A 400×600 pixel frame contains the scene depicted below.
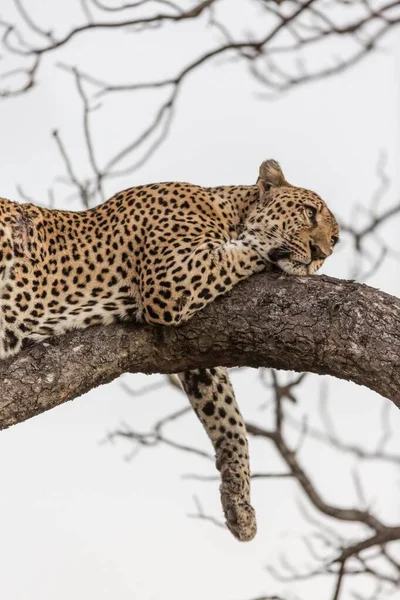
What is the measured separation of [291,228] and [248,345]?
4.69ft

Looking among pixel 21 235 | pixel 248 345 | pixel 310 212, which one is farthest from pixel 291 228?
pixel 21 235

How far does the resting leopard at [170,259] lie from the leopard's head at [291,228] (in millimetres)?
11

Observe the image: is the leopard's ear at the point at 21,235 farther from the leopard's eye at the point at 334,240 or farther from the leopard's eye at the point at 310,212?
the leopard's eye at the point at 334,240

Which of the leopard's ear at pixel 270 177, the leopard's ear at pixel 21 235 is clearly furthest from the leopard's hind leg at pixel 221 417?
the leopard's ear at pixel 21 235

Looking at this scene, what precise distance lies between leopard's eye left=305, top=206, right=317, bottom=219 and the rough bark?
99 cm

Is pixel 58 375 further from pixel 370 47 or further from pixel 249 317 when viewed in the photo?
pixel 370 47

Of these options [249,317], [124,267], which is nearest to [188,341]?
[249,317]

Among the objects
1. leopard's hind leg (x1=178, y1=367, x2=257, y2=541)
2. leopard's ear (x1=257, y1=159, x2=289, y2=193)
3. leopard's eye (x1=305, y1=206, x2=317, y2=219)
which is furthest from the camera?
leopard's ear (x1=257, y1=159, x2=289, y2=193)

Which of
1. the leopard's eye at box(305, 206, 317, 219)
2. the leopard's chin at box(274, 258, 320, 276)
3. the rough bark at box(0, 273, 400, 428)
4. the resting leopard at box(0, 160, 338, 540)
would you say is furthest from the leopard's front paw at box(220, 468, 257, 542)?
the leopard's eye at box(305, 206, 317, 219)

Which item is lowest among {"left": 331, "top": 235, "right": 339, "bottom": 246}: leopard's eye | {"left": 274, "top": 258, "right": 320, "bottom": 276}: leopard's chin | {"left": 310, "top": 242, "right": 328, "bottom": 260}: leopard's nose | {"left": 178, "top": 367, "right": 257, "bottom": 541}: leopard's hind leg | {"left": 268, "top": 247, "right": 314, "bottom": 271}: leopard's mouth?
{"left": 178, "top": 367, "right": 257, "bottom": 541}: leopard's hind leg

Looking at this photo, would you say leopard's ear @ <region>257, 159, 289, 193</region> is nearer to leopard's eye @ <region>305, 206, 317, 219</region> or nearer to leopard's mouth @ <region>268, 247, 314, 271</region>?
leopard's eye @ <region>305, 206, 317, 219</region>

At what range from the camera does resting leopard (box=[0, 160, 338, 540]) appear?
8.40 m

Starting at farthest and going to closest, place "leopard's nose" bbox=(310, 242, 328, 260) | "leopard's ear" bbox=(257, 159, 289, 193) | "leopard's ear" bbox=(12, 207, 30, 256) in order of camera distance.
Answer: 1. "leopard's ear" bbox=(257, 159, 289, 193)
2. "leopard's ear" bbox=(12, 207, 30, 256)
3. "leopard's nose" bbox=(310, 242, 328, 260)

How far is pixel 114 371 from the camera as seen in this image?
805 centimetres
